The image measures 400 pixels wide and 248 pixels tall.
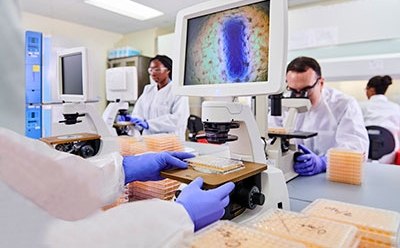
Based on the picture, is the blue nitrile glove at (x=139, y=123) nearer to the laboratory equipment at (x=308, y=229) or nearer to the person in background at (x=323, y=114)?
the person in background at (x=323, y=114)

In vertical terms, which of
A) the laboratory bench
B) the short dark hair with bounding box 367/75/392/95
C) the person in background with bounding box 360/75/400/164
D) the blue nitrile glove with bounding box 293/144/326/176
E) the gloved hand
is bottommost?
the laboratory bench

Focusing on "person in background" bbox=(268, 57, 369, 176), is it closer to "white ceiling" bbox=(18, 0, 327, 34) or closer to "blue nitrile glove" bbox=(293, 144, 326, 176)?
"blue nitrile glove" bbox=(293, 144, 326, 176)

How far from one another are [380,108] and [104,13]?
12.4ft

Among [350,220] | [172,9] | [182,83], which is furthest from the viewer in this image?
[172,9]

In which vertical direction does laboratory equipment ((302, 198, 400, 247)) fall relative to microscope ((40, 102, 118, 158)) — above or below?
below

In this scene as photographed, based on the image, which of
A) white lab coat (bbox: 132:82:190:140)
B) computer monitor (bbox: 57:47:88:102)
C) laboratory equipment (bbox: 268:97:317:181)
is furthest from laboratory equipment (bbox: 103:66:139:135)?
laboratory equipment (bbox: 268:97:317:181)

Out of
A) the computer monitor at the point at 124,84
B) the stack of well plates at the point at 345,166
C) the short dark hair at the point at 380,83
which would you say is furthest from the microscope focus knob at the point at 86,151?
the short dark hair at the point at 380,83

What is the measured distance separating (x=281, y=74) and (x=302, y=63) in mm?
1396

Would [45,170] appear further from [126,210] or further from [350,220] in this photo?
[350,220]

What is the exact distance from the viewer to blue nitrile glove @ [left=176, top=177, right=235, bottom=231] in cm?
61

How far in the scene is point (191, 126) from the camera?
411 centimetres

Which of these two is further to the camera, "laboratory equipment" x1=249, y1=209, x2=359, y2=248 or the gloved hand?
the gloved hand

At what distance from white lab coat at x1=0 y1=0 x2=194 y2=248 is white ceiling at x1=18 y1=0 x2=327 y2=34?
11.4ft

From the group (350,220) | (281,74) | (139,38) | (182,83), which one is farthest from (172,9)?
(350,220)
